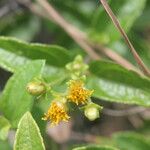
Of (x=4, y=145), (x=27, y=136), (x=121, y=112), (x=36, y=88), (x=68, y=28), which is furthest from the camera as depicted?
(x=121, y=112)

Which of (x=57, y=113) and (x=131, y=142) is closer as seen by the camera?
(x=57, y=113)

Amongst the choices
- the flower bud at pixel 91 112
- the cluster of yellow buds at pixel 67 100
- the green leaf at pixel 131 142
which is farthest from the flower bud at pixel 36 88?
the green leaf at pixel 131 142

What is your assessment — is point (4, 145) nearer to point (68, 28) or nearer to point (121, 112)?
point (68, 28)

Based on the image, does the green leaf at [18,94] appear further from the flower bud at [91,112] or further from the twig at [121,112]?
the twig at [121,112]

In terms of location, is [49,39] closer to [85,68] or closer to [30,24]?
[30,24]

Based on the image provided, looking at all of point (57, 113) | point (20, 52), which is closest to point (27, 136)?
point (57, 113)

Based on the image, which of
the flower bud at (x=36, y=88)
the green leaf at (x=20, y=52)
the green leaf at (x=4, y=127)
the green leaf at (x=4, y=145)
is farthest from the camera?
the green leaf at (x=4, y=145)

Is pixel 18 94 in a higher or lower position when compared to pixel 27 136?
higher
